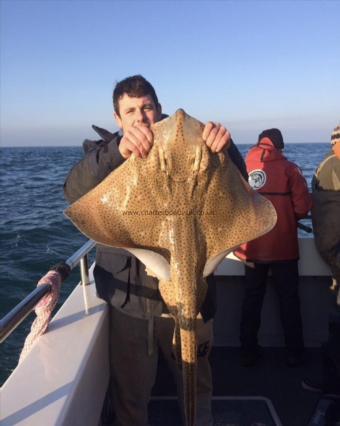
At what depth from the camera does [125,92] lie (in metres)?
2.85

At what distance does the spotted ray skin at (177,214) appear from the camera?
209 centimetres

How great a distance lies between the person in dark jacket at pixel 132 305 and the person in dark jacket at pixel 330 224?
4.79 ft

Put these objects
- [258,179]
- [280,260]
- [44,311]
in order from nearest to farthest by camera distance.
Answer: [44,311], [280,260], [258,179]

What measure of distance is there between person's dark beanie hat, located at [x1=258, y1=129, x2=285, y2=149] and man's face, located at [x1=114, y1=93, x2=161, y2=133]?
247 cm

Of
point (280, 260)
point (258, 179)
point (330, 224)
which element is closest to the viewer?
point (330, 224)

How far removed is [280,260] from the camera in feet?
15.0

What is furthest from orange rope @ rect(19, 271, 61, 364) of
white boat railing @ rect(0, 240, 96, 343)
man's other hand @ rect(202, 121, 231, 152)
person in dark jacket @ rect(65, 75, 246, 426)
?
man's other hand @ rect(202, 121, 231, 152)

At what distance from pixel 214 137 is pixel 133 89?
1027 mm

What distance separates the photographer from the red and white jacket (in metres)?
4.56

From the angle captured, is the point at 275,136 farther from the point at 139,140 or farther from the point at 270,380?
the point at 139,140

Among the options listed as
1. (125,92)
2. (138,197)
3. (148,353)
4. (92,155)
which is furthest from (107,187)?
(148,353)

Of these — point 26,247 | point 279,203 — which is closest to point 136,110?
point 279,203

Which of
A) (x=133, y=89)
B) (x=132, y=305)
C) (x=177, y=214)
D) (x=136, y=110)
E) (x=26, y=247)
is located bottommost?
(x=26, y=247)

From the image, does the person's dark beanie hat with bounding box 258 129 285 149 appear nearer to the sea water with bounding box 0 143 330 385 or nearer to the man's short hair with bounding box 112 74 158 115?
the man's short hair with bounding box 112 74 158 115
